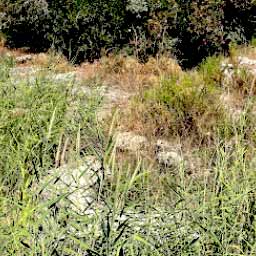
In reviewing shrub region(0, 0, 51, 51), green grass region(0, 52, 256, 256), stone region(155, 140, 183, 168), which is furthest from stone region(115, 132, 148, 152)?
shrub region(0, 0, 51, 51)

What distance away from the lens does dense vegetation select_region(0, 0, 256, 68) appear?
358 inches

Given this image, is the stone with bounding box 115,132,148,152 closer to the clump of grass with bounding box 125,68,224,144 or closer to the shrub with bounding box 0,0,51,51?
the clump of grass with bounding box 125,68,224,144

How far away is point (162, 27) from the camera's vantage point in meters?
9.23

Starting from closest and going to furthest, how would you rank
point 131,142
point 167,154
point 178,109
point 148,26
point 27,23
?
1. point 167,154
2. point 131,142
3. point 178,109
4. point 148,26
5. point 27,23

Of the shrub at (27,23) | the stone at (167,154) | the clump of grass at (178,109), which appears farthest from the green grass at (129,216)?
the shrub at (27,23)

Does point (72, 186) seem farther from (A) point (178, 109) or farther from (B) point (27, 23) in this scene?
(B) point (27, 23)

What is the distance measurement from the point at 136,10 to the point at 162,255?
675 cm

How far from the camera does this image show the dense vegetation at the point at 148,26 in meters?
9.09

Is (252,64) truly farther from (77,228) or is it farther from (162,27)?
(77,228)

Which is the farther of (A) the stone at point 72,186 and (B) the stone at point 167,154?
(B) the stone at point 167,154

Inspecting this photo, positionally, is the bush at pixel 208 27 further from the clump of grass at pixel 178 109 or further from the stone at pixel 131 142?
the stone at pixel 131 142

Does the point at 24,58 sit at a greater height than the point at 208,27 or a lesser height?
lesser

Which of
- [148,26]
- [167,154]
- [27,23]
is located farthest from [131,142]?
[27,23]

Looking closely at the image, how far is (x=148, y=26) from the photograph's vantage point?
9.34 metres
